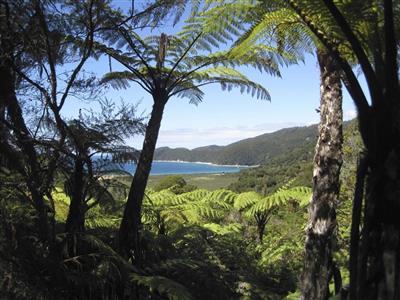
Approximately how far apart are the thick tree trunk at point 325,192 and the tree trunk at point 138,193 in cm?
146

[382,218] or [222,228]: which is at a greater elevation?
[382,218]

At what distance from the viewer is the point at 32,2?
2885mm

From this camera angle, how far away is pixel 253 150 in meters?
114

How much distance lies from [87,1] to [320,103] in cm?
209

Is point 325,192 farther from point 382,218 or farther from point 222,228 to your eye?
point 222,228

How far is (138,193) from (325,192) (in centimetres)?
164

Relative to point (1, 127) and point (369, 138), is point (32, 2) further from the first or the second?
point (369, 138)

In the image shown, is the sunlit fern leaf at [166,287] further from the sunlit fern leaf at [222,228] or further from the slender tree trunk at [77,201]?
the sunlit fern leaf at [222,228]

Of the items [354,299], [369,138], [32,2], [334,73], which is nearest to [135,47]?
[32,2]

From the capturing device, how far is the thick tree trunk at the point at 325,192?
3293mm

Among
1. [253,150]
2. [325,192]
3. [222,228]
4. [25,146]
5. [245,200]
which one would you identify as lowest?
[222,228]

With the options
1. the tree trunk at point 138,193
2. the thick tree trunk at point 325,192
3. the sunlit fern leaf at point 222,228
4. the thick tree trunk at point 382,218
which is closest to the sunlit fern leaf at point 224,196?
the sunlit fern leaf at point 222,228

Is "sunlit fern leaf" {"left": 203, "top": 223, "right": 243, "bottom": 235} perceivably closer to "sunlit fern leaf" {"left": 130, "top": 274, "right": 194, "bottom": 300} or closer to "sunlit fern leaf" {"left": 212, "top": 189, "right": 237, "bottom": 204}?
"sunlit fern leaf" {"left": 212, "top": 189, "right": 237, "bottom": 204}

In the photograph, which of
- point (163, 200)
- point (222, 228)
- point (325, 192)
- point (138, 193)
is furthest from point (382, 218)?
point (163, 200)
